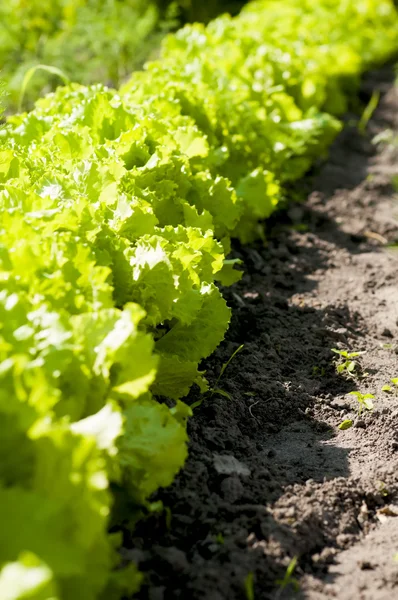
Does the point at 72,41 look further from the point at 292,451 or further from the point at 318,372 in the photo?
the point at 292,451

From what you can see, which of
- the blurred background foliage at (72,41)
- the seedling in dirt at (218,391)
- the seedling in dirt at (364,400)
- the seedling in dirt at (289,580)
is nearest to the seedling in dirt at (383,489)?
the seedling in dirt at (364,400)

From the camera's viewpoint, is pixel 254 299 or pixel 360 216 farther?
pixel 360 216

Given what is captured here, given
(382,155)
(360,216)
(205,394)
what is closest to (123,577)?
(205,394)

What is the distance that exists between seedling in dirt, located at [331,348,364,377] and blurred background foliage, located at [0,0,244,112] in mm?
5022

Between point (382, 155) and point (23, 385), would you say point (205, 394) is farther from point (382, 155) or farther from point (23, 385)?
point (382, 155)

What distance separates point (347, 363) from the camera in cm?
401

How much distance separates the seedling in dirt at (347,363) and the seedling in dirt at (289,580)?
62.0 inches

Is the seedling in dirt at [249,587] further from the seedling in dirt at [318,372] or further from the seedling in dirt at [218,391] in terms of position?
the seedling in dirt at [318,372]

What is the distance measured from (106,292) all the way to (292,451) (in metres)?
1.28

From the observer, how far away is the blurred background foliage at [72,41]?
8516 millimetres

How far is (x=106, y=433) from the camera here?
2.04 m

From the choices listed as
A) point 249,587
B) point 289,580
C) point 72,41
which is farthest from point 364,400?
point 72,41

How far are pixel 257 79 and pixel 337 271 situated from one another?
225 cm

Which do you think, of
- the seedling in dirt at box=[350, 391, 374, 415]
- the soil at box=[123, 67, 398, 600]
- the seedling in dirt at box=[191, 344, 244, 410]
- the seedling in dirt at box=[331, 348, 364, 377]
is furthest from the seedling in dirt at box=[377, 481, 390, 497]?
the seedling in dirt at box=[331, 348, 364, 377]
